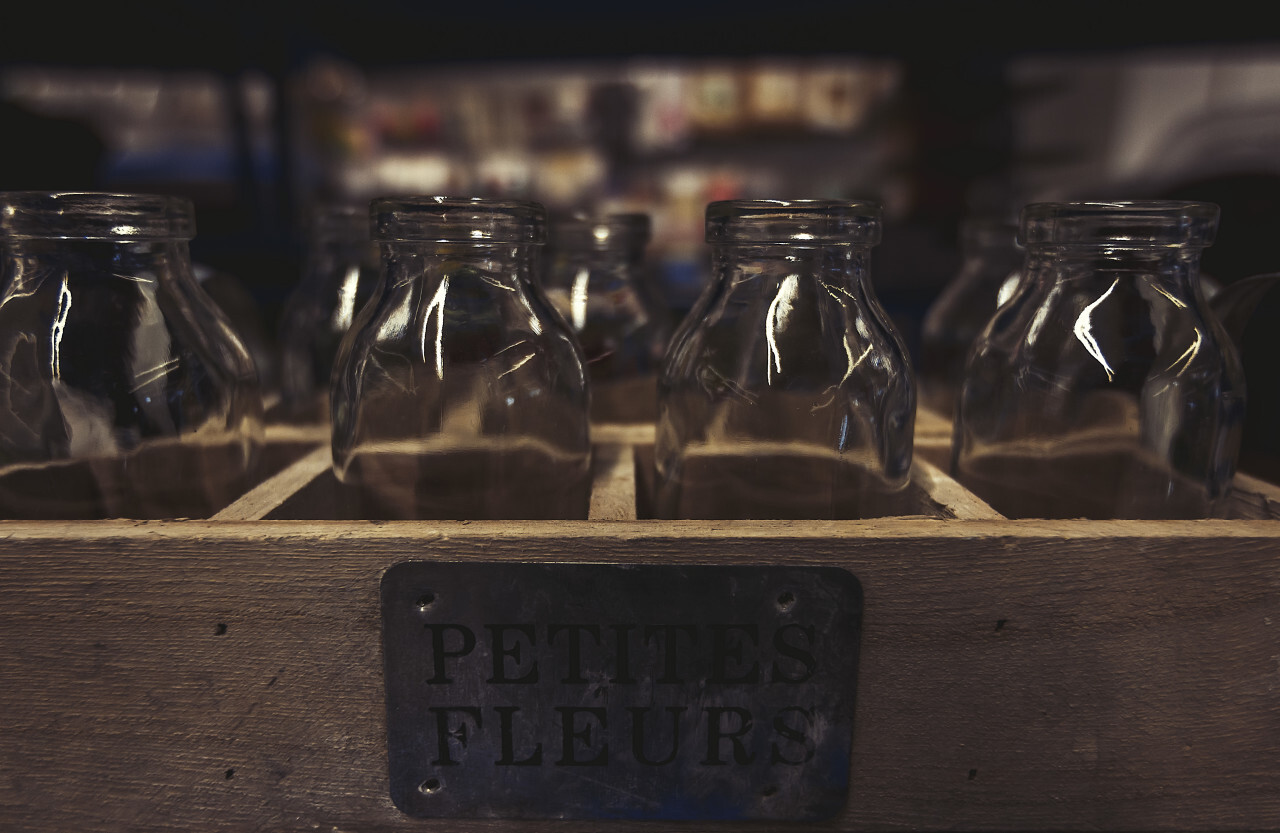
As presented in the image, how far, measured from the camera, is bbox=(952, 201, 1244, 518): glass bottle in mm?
479

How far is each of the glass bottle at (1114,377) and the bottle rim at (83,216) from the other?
20.5 inches

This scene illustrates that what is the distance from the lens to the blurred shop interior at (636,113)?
109 centimetres

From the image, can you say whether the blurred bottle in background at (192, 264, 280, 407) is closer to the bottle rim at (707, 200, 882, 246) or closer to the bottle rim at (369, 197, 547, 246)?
the bottle rim at (369, 197, 547, 246)

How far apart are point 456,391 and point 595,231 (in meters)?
0.26

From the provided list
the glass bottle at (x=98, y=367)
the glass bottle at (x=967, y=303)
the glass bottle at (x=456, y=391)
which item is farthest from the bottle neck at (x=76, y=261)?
the glass bottle at (x=967, y=303)

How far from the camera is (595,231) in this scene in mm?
689

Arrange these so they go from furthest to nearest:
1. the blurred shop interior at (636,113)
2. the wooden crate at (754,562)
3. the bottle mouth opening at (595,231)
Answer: the blurred shop interior at (636,113) → the bottle mouth opening at (595,231) → the wooden crate at (754,562)

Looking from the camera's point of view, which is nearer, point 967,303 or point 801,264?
point 801,264

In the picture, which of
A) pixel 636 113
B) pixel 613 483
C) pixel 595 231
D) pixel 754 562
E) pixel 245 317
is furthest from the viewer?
pixel 636 113

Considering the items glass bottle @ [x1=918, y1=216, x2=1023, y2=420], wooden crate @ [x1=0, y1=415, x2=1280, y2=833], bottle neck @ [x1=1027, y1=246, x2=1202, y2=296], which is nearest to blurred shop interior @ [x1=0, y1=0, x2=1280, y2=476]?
glass bottle @ [x1=918, y1=216, x2=1023, y2=420]

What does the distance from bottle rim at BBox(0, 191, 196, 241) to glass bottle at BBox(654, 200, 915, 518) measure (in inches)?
12.7

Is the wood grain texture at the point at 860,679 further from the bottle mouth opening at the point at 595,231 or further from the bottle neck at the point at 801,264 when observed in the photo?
the bottle mouth opening at the point at 595,231

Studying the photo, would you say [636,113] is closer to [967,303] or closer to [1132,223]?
[967,303]

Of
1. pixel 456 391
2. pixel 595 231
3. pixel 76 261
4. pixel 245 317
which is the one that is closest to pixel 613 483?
pixel 456 391
